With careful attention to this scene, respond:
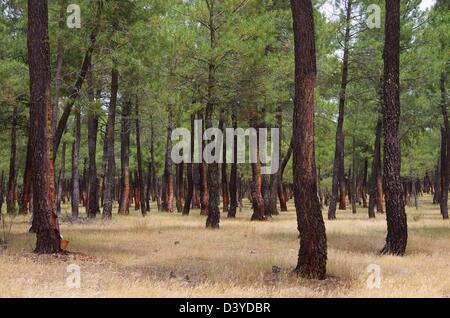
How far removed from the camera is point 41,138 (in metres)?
11.3

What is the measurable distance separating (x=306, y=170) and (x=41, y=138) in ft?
19.1

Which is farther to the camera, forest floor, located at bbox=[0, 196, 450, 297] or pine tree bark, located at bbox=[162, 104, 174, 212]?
pine tree bark, located at bbox=[162, 104, 174, 212]

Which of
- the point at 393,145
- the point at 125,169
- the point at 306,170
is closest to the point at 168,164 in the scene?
the point at 125,169

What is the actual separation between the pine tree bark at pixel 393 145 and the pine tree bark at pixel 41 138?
8.29 metres

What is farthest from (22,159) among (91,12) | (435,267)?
(435,267)

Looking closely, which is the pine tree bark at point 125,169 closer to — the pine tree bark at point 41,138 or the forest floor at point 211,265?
the forest floor at point 211,265

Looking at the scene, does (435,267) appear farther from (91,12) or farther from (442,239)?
(91,12)

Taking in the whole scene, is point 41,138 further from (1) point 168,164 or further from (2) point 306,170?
(1) point 168,164

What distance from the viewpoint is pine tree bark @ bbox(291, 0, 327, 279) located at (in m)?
9.77

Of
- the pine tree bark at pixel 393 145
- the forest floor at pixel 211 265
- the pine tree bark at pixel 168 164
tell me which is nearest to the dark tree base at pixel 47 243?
the forest floor at pixel 211 265

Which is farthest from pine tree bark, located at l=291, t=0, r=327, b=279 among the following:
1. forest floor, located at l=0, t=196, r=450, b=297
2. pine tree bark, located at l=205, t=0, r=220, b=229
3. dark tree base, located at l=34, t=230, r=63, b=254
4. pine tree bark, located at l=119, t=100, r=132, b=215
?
pine tree bark, located at l=119, t=100, r=132, b=215

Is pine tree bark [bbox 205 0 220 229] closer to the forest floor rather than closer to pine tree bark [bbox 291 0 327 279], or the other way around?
the forest floor

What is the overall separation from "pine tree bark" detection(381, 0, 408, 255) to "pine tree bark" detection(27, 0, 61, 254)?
8290mm
